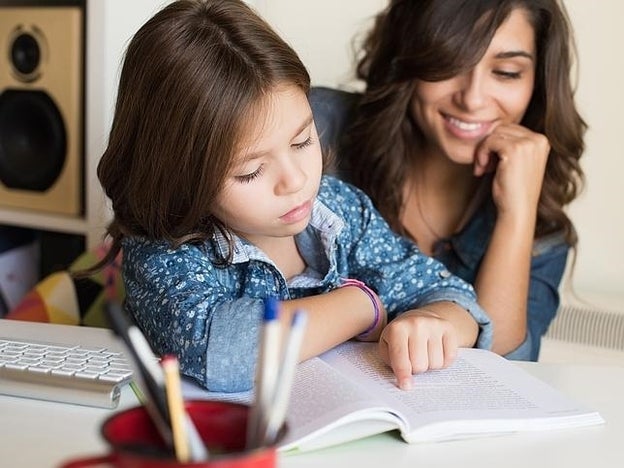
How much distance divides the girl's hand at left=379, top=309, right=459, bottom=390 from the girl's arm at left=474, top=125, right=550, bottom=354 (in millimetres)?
440

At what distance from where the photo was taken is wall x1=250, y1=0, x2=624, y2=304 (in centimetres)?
189

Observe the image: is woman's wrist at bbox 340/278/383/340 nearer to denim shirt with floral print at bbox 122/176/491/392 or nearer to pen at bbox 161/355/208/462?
denim shirt with floral print at bbox 122/176/491/392

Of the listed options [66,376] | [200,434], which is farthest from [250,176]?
[200,434]

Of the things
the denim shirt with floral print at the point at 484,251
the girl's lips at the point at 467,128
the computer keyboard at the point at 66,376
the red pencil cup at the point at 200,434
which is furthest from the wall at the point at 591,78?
the red pencil cup at the point at 200,434

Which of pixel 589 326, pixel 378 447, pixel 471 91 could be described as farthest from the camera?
pixel 589 326

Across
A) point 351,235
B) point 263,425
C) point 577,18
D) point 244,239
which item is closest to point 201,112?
point 244,239

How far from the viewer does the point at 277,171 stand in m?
0.92

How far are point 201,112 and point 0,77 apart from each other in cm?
117

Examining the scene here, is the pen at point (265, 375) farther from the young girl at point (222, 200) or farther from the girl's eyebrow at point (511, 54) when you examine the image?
the girl's eyebrow at point (511, 54)

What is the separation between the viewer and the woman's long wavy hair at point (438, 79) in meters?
1.37

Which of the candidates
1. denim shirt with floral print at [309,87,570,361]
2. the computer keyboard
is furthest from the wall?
the computer keyboard

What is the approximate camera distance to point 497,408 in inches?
31.7

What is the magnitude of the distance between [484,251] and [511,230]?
0.09 meters

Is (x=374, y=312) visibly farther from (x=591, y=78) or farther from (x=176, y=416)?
(x=591, y=78)
